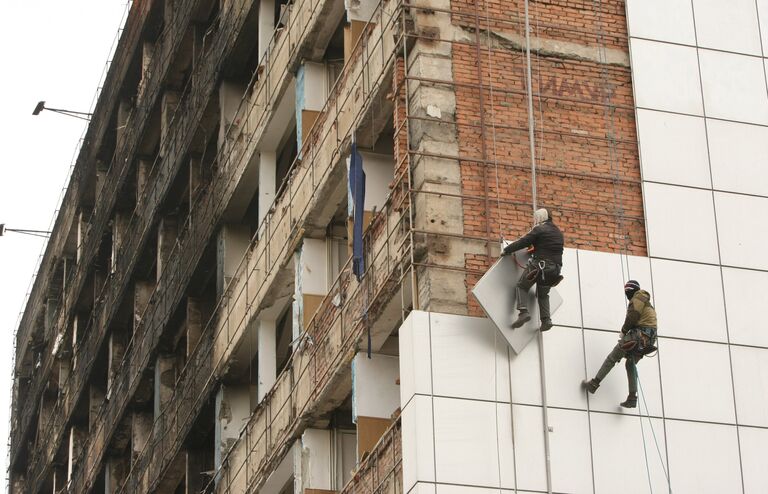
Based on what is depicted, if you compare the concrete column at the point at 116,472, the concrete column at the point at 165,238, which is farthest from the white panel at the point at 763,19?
the concrete column at the point at 116,472

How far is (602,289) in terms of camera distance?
25734 millimetres

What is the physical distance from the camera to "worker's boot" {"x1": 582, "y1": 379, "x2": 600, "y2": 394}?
24.7 meters

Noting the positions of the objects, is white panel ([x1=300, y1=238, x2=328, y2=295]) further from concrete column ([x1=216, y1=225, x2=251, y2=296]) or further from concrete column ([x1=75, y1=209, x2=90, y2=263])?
concrete column ([x1=75, y1=209, x2=90, y2=263])

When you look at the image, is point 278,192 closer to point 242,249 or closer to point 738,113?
point 242,249

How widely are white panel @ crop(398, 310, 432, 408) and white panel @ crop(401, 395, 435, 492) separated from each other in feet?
0.61

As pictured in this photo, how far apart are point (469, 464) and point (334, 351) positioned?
5319mm

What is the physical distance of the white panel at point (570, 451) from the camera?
24.1 m

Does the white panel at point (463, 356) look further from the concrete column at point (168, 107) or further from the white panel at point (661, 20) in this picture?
the concrete column at point (168, 107)

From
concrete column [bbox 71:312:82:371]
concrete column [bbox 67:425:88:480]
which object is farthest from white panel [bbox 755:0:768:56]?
concrete column [bbox 71:312:82:371]

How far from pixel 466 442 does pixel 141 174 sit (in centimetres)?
2507

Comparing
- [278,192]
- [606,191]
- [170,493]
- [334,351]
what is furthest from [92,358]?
[606,191]

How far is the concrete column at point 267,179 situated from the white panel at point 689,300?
35.9ft

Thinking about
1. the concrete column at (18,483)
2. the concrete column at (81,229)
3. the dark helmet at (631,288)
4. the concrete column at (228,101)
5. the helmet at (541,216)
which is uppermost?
the concrete column at (81,229)

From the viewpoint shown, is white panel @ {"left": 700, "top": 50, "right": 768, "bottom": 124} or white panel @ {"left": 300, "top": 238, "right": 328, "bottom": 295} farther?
white panel @ {"left": 300, "top": 238, "right": 328, "bottom": 295}
